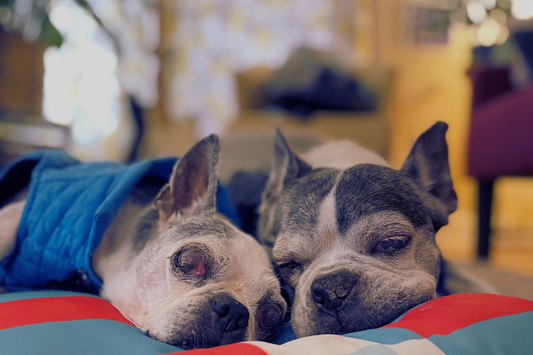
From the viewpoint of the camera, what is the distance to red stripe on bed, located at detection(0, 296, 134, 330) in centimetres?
98

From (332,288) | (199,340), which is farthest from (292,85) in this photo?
(199,340)

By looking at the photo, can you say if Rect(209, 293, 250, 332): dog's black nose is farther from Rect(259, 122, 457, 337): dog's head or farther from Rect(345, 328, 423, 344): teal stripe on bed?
Rect(345, 328, 423, 344): teal stripe on bed

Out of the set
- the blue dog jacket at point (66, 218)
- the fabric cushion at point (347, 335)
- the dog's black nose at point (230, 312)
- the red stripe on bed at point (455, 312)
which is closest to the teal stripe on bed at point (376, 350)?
the fabric cushion at point (347, 335)

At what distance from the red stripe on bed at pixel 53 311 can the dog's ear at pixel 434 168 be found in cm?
103

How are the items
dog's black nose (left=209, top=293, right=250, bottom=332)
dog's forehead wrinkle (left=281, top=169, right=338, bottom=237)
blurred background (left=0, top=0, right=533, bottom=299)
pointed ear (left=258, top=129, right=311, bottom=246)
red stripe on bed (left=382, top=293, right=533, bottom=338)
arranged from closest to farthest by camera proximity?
1. red stripe on bed (left=382, top=293, right=533, bottom=338)
2. dog's black nose (left=209, top=293, right=250, bottom=332)
3. dog's forehead wrinkle (left=281, top=169, right=338, bottom=237)
4. pointed ear (left=258, top=129, right=311, bottom=246)
5. blurred background (left=0, top=0, right=533, bottom=299)

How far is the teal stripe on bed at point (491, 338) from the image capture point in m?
0.86

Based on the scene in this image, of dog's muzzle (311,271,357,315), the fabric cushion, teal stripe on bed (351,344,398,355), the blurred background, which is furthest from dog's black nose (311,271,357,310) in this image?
the blurred background

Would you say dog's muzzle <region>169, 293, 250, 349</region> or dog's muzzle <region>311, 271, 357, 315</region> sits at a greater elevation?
dog's muzzle <region>311, 271, 357, 315</region>

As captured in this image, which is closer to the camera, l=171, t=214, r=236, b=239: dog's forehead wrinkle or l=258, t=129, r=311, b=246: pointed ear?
l=171, t=214, r=236, b=239: dog's forehead wrinkle

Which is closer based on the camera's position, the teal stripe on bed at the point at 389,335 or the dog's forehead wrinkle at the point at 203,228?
the teal stripe on bed at the point at 389,335

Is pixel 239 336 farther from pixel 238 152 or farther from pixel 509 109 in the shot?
pixel 509 109

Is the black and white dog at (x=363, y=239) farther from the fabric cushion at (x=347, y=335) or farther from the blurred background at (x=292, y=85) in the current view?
the blurred background at (x=292, y=85)

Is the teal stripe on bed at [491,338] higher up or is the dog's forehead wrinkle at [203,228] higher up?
the dog's forehead wrinkle at [203,228]

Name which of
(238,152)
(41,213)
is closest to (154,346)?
(41,213)
